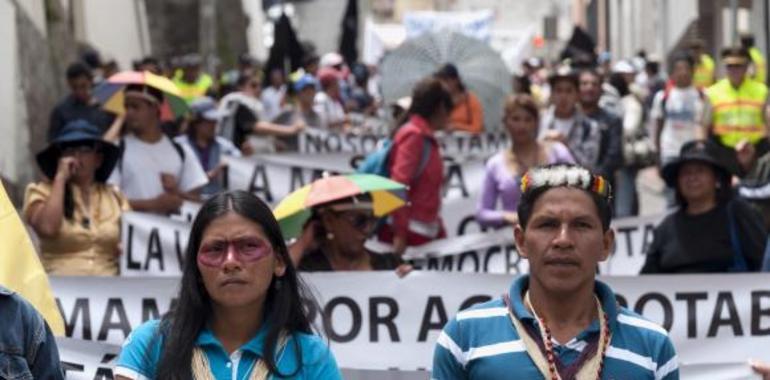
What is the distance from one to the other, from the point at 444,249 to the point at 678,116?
25.6ft

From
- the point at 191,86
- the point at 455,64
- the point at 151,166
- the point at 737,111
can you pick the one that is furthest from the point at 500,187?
the point at 191,86

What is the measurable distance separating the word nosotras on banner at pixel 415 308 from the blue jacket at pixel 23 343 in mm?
3536

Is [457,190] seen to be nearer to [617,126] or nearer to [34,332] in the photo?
[617,126]

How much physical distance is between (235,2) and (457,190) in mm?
24587

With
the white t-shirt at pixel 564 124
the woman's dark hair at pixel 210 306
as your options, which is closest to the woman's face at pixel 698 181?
the white t-shirt at pixel 564 124

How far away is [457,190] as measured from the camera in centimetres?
1557

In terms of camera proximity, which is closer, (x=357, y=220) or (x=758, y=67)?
(x=357, y=220)

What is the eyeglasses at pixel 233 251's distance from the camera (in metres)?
5.36

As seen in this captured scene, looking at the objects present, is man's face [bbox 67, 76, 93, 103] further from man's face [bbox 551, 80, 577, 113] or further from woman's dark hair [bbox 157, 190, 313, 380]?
woman's dark hair [bbox 157, 190, 313, 380]

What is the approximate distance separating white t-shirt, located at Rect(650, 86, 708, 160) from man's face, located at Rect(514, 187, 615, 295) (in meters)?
13.6

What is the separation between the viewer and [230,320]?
5391 mm

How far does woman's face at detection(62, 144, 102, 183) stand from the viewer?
10.6 metres

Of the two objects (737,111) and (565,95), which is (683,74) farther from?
(565,95)

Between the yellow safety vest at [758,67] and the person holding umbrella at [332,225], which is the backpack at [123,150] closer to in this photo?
the person holding umbrella at [332,225]
